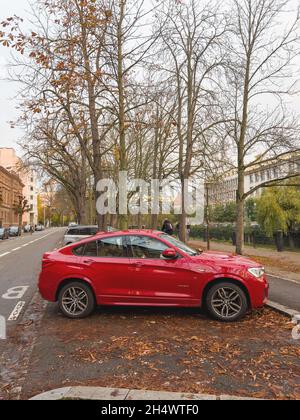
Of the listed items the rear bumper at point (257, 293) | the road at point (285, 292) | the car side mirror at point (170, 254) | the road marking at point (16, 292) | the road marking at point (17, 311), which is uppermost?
the car side mirror at point (170, 254)

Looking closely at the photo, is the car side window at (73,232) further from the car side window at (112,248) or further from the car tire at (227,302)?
the car tire at (227,302)

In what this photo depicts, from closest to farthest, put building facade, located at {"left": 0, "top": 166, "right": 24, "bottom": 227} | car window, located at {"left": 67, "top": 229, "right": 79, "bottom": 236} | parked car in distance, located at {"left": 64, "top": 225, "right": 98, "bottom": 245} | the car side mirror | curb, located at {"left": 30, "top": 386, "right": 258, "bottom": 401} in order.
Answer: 1. curb, located at {"left": 30, "top": 386, "right": 258, "bottom": 401}
2. the car side mirror
3. parked car in distance, located at {"left": 64, "top": 225, "right": 98, "bottom": 245}
4. car window, located at {"left": 67, "top": 229, "right": 79, "bottom": 236}
5. building facade, located at {"left": 0, "top": 166, "right": 24, "bottom": 227}

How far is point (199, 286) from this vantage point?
659cm

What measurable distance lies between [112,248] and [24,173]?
2376cm

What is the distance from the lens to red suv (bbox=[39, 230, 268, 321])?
21.6 ft

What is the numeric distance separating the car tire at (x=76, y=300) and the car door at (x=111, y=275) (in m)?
0.18

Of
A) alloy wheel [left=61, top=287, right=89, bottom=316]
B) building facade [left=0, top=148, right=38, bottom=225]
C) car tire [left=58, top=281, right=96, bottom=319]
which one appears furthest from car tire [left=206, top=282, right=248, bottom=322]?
building facade [left=0, top=148, right=38, bottom=225]

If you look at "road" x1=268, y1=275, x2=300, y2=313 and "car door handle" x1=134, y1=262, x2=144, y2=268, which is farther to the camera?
"road" x1=268, y1=275, x2=300, y2=313

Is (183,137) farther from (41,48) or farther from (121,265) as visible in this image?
(121,265)

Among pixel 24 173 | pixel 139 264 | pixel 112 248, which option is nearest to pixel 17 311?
pixel 112 248

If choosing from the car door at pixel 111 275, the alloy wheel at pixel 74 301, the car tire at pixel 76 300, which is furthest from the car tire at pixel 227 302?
the alloy wheel at pixel 74 301

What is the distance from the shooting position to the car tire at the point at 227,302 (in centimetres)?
654

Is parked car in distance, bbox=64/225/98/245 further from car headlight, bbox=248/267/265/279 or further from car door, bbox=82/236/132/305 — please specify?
car headlight, bbox=248/267/265/279

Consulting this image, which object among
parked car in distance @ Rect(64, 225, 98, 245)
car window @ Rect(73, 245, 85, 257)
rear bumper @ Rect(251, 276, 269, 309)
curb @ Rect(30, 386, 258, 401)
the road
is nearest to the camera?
curb @ Rect(30, 386, 258, 401)
